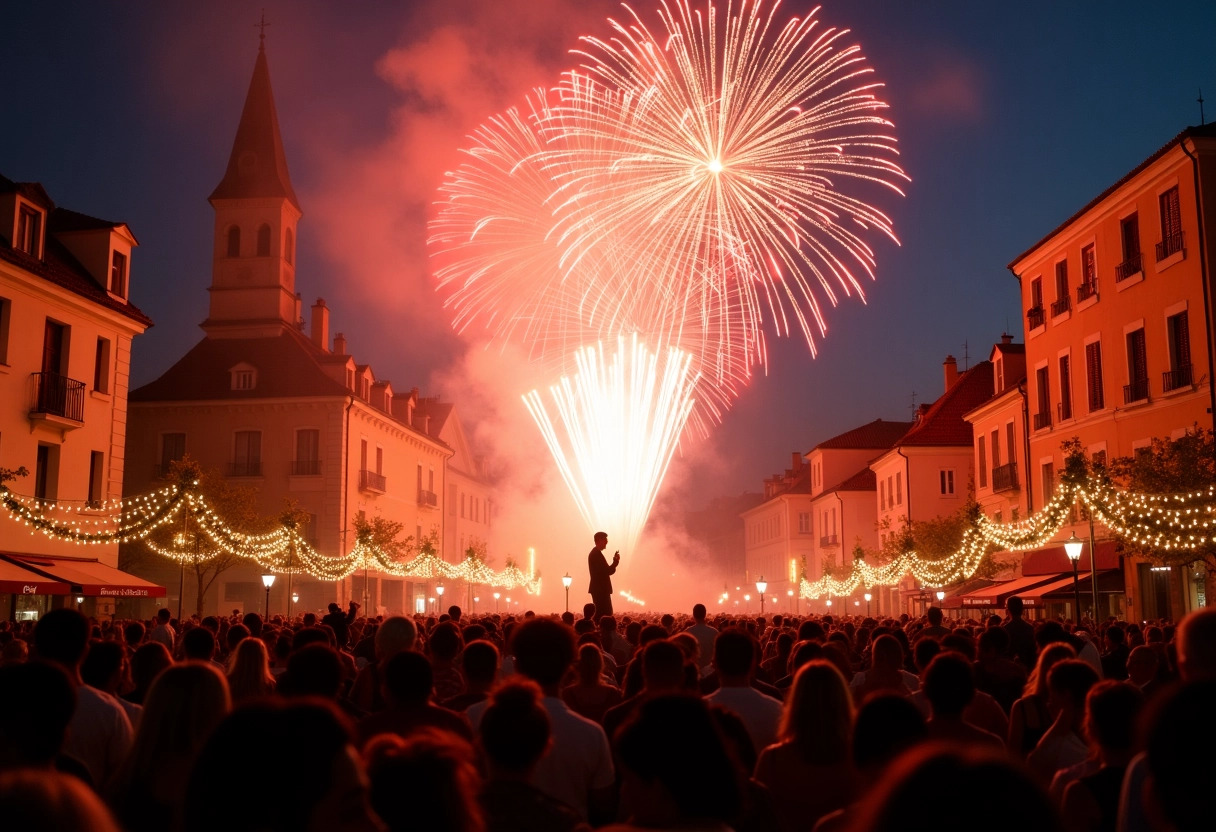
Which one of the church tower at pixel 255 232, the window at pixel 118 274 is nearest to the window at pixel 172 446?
the church tower at pixel 255 232

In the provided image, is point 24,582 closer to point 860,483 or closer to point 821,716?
point 821,716

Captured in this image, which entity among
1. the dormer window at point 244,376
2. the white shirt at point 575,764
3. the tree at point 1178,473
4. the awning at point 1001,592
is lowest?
the white shirt at point 575,764

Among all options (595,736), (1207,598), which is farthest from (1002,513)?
(595,736)

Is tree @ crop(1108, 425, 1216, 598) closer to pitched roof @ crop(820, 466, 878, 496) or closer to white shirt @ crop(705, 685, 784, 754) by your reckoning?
white shirt @ crop(705, 685, 784, 754)

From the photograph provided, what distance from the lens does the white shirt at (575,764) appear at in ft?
19.2

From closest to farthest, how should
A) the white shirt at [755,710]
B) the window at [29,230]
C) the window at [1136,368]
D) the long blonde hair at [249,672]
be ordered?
the white shirt at [755,710]
the long blonde hair at [249,672]
the window at [29,230]
the window at [1136,368]

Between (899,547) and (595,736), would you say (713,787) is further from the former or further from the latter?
(899,547)

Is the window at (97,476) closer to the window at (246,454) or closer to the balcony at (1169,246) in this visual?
the window at (246,454)

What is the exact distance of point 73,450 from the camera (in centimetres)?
3130

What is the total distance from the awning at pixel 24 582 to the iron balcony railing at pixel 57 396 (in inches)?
217

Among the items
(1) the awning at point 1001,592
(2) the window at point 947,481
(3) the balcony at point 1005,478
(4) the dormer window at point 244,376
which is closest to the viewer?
(1) the awning at point 1001,592

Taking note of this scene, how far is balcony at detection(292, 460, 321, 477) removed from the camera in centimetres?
5372

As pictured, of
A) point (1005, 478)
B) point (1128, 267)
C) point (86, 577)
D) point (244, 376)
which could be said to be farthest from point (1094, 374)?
point (244, 376)

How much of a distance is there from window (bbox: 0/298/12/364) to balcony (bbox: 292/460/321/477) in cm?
2556
